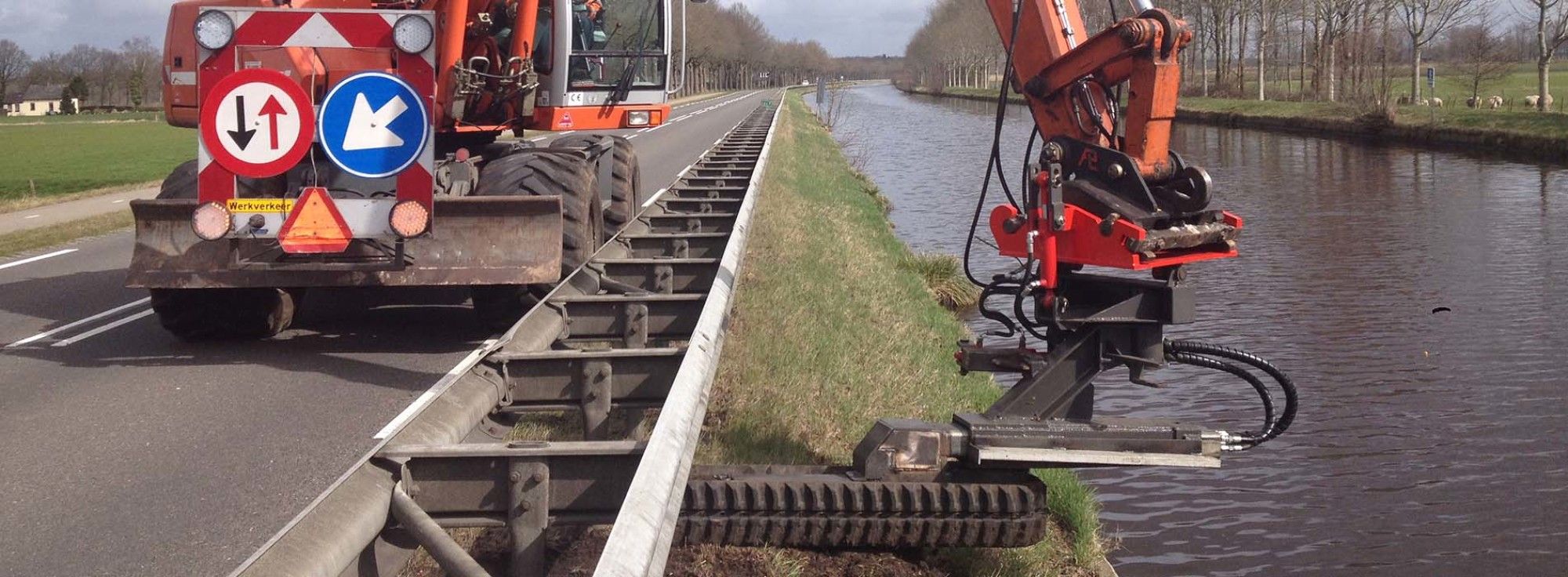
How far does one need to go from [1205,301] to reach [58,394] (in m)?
10.8

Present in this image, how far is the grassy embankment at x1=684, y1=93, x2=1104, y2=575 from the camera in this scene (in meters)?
6.27

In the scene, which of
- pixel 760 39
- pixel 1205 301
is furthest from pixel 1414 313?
pixel 760 39

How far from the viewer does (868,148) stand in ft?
135

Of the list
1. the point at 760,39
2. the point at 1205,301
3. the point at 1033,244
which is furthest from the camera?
the point at 760,39

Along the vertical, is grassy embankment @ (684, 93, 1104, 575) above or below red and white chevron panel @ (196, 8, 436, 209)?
below

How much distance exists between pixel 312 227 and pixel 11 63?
435 ft

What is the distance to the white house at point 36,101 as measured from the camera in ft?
359

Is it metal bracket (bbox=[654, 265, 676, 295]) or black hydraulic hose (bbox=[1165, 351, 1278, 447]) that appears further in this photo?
metal bracket (bbox=[654, 265, 676, 295])

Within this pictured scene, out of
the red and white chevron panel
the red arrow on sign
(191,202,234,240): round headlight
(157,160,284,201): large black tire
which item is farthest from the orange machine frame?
(157,160,284,201): large black tire

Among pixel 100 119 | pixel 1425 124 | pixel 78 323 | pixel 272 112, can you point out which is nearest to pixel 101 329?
pixel 78 323

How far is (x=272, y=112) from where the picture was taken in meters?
7.57

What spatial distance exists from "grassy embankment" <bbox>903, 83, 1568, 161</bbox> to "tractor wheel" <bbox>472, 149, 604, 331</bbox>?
77.9 ft

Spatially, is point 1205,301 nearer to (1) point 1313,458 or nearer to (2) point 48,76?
(1) point 1313,458

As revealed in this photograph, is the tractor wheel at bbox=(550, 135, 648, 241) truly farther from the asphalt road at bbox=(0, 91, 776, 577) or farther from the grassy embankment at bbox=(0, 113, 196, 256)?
the grassy embankment at bbox=(0, 113, 196, 256)
